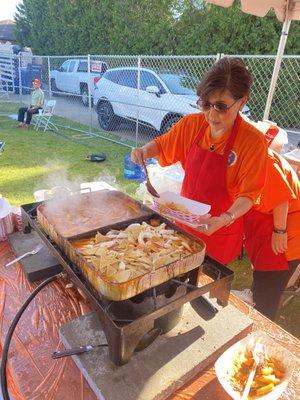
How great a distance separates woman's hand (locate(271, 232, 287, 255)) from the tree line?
8.93 metres

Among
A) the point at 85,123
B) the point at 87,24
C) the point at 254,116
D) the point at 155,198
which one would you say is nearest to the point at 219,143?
the point at 155,198

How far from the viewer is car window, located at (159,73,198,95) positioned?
7730mm

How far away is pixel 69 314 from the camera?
1397 millimetres

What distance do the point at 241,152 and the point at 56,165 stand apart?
581cm

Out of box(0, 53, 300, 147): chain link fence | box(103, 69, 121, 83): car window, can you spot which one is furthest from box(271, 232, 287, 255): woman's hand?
box(103, 69, 121, 83): car window

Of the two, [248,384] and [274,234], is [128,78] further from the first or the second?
[248,384]

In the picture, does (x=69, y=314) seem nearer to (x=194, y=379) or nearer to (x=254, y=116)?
(x=194, y=379)

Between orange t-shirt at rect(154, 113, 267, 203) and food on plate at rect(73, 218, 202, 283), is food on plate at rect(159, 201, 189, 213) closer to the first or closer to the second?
food on plate at rect(73, 218, 202, 283)

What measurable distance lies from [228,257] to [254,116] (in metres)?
7.15

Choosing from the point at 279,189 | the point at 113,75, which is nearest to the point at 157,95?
the point at 113,75

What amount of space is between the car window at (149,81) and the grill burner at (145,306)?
7133 mm

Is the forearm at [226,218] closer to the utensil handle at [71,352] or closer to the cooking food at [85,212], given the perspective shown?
the cooking food at [85,212]

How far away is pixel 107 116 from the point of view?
984 centimetres

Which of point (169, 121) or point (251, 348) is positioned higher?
point (251, 348)
